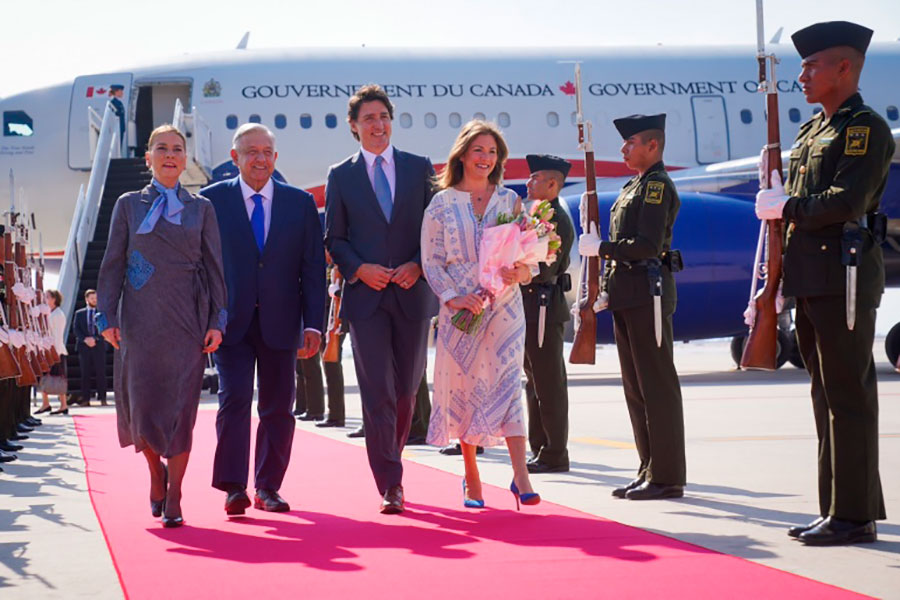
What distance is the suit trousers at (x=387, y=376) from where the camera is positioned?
198 inches

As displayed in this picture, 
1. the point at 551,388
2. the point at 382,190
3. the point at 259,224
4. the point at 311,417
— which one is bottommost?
the point at 311,417

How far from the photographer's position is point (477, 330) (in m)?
5.00

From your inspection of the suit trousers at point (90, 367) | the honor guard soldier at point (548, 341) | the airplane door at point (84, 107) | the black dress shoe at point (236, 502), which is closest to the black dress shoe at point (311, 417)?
the suit trousers at point (90, 367)

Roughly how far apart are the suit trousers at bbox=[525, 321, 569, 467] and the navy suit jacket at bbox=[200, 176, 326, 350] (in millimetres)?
1543

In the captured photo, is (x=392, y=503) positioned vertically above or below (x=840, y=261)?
below

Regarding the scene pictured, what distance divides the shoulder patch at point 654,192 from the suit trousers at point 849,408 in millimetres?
1153

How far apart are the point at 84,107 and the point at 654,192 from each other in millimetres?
13673

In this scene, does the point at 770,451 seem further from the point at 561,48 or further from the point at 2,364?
the point at 561,48

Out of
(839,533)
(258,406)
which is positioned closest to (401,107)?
(258,406)

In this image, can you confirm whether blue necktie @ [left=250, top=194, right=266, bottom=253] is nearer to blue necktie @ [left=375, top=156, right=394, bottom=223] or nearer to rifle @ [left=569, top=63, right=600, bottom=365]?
blue necktie @ [left=375, top=156, right=394, bottom=223]

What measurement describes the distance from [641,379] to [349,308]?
1.26m

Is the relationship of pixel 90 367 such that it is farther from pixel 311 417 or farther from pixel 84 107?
pixel 84 107

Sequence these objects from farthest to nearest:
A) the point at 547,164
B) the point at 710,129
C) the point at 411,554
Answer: the point at 710,129 < the point at 547,164 < the point at 411,554

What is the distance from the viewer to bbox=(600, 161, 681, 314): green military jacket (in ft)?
17.3
